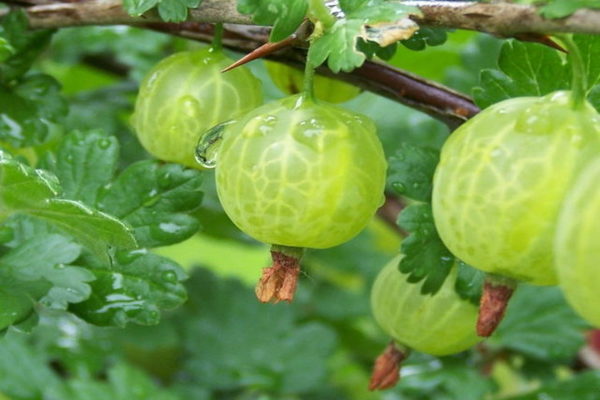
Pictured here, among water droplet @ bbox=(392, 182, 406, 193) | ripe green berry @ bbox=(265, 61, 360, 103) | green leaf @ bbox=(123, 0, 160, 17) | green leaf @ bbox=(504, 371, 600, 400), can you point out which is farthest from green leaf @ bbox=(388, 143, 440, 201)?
green leaf @ bbox=(504, 371, 600, 400)

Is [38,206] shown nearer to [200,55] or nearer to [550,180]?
[200,55]

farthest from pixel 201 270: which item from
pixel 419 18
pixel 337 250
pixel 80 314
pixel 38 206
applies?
pixel 419 18

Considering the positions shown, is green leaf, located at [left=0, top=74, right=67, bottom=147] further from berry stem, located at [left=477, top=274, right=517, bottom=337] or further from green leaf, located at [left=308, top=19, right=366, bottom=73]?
berry stem, located at [left=477, top=274, right=517, bottom=337]

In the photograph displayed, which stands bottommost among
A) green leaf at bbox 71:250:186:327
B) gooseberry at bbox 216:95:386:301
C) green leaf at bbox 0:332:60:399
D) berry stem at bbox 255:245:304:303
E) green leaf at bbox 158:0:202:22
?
green leaf at bbox 0:332:60:399

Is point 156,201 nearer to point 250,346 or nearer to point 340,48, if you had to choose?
point 340,48

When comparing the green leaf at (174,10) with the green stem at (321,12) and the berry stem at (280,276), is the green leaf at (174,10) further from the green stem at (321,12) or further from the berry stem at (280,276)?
the berry stem at (280,276)

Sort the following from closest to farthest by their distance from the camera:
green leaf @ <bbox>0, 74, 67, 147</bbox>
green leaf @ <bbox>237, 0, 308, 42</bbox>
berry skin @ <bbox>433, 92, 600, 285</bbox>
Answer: berry skin @ <bbox>433, 92, 600, 285</bbox>
green leaf @ <bbox>237, 0, 308, 42</bbox>
green leaf @ <bbox>0, 74, 67, 147</bbox>

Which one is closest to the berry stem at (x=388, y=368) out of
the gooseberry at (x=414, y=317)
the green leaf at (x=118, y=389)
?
the gooseberry at (x=414, y=317)
